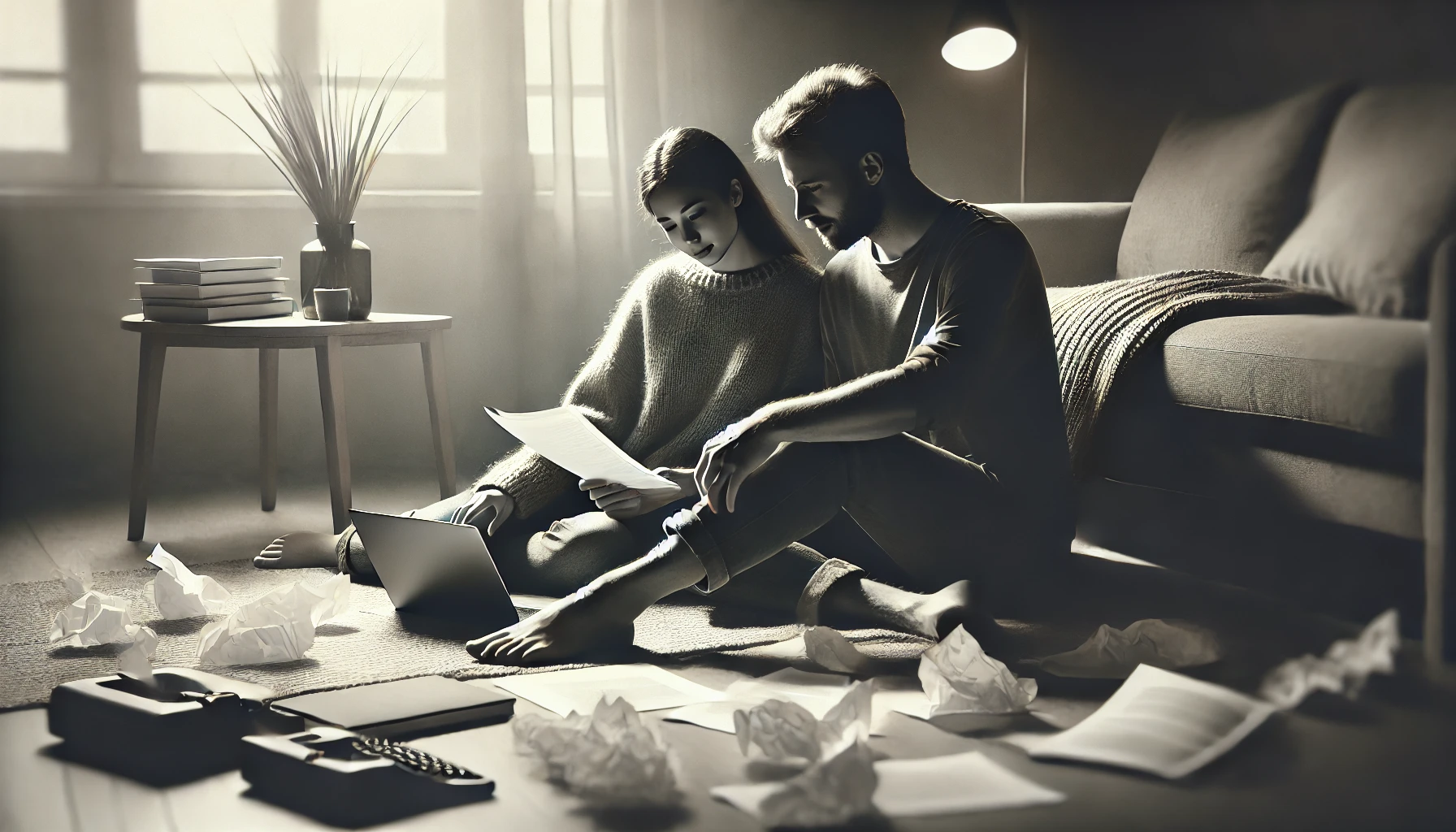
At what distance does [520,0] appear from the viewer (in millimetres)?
2516

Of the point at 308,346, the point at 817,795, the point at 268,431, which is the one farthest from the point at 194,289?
the point at 817,795

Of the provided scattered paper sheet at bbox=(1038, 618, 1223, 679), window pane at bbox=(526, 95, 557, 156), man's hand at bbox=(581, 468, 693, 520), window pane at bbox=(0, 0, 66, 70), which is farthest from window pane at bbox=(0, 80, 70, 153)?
scattered paper sheet at bbox=(1038, 618, 1223, 679)

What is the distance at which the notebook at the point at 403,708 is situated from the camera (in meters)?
1.01

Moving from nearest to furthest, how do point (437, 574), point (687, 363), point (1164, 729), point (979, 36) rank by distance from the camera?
point (1164, 729)
point (437, 574)
point (687, 363)
point (979, 36)

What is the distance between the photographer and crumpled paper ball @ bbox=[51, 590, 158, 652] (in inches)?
51.2

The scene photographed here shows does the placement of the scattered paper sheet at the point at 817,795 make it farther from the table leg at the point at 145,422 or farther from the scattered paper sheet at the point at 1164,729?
the table leg at the point at 145,422

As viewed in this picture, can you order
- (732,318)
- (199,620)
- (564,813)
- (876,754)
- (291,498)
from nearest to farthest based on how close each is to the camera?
(564,813)
(876,754)
(199,620)
(732,318)
(291,498)

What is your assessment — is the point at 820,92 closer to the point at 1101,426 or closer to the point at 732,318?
the point at 732,318

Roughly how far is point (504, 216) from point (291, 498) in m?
0.70

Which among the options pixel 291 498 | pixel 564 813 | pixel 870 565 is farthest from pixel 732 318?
pixel 291 498

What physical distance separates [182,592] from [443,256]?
1.27 m

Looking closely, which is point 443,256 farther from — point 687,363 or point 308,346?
point 687,363

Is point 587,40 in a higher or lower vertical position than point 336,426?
higher

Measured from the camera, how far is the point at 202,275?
1873mm
